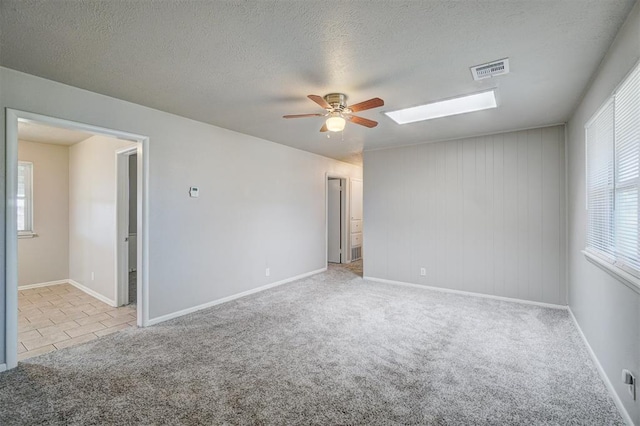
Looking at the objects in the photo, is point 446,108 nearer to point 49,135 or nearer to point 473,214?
point 473,214

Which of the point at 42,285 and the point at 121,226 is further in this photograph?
the point at 42,285

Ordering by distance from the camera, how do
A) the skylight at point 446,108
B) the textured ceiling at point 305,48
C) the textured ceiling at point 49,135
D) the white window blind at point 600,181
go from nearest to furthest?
the textured ceiling at point 305,48
the white window blind at point 600,181
the skylight at point 446,108
the textured ceiling at point 49,135

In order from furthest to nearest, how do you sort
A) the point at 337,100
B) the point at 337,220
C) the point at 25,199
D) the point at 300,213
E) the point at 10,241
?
the point at 337,220
the point at 300,213
the point at 25,199
the point at 337,100
the point at 10,241

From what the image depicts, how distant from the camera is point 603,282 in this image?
7.77 ft

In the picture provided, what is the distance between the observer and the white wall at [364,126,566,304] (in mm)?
4109

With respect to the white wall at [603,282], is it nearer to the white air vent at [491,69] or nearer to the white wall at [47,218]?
the white air vent at [491,69]

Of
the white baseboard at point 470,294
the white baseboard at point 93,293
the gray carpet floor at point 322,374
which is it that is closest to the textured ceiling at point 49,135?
the white baseboard at point 93,293

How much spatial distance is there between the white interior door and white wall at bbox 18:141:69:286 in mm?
5258

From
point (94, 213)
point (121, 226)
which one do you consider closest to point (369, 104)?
point (121, 226)

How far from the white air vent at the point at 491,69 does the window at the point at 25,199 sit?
6.73 meters

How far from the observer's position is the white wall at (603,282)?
1781 millimetres

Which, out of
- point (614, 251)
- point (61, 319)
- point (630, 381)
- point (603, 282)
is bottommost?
point (61, 319)

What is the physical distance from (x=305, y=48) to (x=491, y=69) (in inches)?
58.7

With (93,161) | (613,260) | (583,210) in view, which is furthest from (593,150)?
(93,161)
